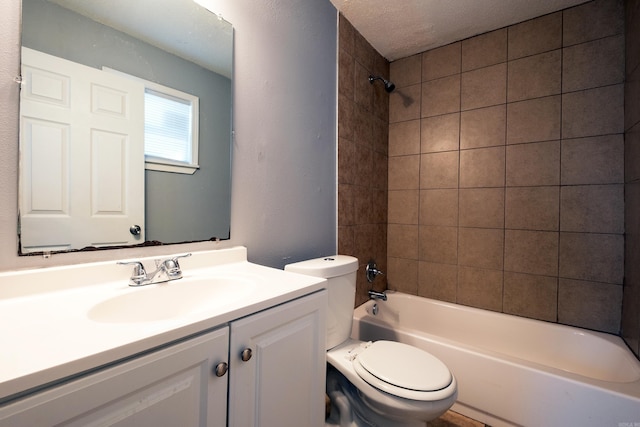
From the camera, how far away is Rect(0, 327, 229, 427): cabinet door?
411mm

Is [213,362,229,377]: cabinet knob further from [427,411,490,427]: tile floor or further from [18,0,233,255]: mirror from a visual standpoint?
[427,411,490,427]: tile floor

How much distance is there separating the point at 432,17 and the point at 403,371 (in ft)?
6.82

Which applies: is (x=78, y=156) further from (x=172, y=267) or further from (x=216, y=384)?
(x=216, y=384)

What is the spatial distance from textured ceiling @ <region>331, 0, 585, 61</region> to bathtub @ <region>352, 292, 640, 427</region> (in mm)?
1937

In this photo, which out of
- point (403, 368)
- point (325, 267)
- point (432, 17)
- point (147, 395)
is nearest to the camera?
point (147, 395)

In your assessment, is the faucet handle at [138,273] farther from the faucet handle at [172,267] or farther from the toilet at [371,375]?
the toilet at [371,375]

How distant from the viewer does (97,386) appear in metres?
0.45

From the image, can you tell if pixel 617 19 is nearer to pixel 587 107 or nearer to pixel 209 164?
pixel 587 107

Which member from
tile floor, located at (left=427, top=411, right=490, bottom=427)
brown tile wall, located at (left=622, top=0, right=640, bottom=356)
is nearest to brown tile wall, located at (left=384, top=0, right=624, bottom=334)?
brown tile wall, located at (left=622, top=0, right=640, bottom=356)

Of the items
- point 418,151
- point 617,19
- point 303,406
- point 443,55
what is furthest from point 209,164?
point 617,19

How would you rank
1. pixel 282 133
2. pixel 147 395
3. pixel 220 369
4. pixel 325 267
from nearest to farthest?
pixel 147 395
pixel 220 369
pixel 325 267
pixel 282 133

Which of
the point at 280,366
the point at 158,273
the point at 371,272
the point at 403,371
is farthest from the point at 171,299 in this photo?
the point at 371,272

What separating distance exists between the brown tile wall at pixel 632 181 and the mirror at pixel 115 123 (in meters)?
2.01

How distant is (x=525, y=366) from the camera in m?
1.30
